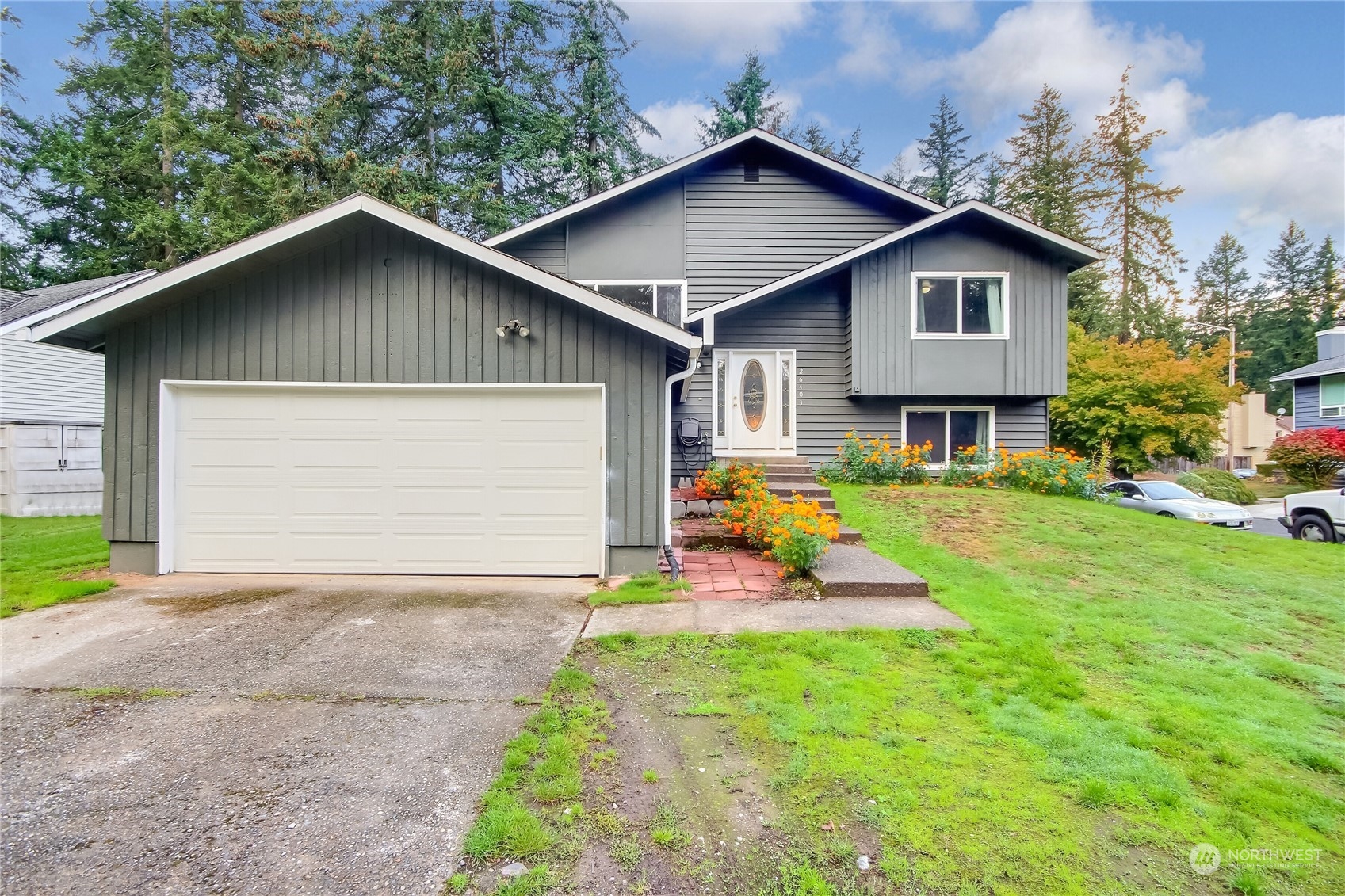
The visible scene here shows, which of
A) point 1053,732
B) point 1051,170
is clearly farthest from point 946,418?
point 1051,170

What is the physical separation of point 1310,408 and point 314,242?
112ft

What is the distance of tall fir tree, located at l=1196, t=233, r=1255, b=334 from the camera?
4197 cm

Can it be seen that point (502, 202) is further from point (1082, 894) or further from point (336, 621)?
point (1082, 894)

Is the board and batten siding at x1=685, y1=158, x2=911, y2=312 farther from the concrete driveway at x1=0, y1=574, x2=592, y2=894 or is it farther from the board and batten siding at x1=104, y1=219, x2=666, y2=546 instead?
the concrete driveway at x1=0, y1=574, x2=592, y2=894

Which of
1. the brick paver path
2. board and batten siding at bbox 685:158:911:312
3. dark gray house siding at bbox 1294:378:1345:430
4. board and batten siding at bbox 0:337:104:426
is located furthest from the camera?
dark gray house siding at bbox 1294:378:1345:430

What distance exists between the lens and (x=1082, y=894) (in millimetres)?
1847

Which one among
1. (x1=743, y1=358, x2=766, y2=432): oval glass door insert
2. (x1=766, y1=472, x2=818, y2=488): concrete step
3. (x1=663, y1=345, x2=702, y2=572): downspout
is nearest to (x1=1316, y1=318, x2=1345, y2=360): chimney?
(x1=743, y1=358, x2=766, y2=432): oval glass door insert

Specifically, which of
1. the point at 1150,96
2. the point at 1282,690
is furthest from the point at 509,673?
the point at 1150,96

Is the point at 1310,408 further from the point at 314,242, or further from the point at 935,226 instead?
the point at 314,242

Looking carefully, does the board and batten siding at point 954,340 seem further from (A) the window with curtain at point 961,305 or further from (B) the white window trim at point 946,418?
(B) the white window trim at point 946,418

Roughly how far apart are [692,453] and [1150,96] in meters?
26.8

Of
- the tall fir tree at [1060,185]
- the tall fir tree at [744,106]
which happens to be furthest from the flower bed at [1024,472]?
the tall fir tree at [1060,185]

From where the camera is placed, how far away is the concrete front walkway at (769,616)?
4.31 metres

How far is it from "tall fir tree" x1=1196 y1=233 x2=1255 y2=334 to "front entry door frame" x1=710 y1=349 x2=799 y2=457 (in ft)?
162
